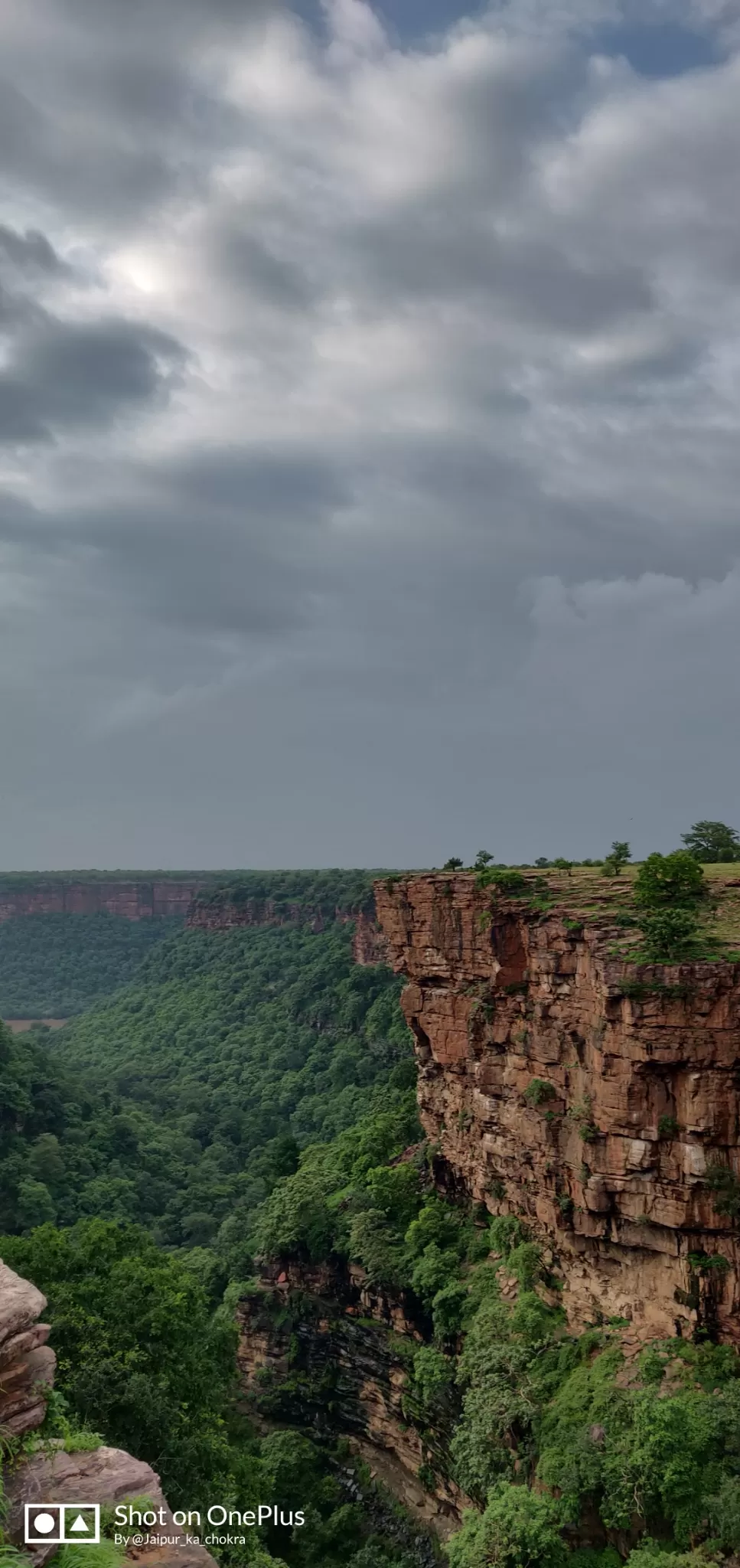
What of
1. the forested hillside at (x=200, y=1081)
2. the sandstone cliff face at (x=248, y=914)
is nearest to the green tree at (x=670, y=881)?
the forested hillside at (x=200, y=1081)

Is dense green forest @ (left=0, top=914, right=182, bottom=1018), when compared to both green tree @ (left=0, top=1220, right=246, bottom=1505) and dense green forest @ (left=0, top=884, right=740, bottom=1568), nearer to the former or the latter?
dense green forest @ (left=0, top=884, right=740, bottom=1568)

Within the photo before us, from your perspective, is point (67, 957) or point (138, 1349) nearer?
point (138, 1349)

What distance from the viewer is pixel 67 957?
500 ft

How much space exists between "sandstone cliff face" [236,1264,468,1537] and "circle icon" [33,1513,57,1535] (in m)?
24.9

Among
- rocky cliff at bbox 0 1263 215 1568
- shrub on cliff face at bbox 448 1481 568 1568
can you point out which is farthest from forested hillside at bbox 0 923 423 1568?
shrub on cliff face at bbox 448 1481 568 1568

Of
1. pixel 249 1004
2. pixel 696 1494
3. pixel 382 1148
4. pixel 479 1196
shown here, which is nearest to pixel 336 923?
pixel 249 1004

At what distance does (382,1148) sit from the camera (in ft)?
155

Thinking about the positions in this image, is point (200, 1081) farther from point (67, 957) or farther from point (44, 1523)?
point (44, 1523)

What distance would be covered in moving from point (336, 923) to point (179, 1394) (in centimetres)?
7914

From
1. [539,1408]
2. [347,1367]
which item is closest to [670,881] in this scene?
[539,1408]

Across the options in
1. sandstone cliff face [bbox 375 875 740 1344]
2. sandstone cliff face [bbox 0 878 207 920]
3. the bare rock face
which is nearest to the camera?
the bare rock face

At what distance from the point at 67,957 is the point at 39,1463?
14686 centimetres

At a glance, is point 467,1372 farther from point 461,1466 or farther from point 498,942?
point 498,942

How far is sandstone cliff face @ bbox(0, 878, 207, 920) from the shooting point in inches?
6171
